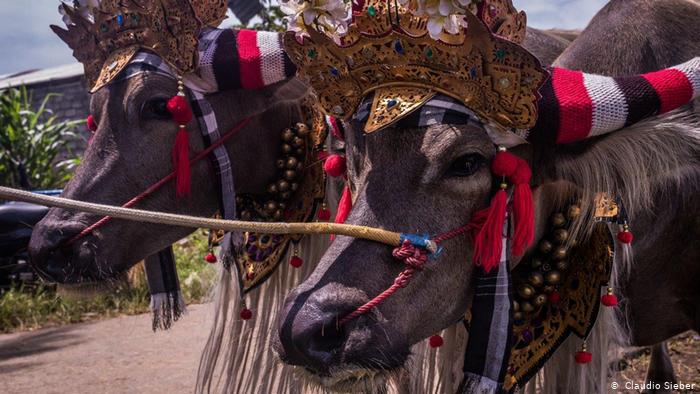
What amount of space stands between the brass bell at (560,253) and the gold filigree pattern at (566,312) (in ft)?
0.31

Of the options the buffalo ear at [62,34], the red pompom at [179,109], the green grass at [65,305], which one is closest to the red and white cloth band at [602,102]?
the red pompom at [179,109]

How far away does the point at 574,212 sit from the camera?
1.97 metres

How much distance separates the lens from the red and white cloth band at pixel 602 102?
1.73 metres

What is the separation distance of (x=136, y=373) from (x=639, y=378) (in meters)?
3.11

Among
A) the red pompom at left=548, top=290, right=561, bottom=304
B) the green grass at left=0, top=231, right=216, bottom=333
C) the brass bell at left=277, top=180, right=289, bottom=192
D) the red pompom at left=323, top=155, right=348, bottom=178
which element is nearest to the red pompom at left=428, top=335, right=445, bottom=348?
the red pompom at left=548, top=290, right=561, bottom=304

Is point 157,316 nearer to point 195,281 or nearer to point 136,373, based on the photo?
point 136,373

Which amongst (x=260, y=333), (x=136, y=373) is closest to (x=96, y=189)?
(x=260, y=333)

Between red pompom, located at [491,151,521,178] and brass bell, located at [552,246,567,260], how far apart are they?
0.41 m

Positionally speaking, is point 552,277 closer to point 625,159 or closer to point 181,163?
point 625,159

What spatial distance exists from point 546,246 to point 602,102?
478 millimetres

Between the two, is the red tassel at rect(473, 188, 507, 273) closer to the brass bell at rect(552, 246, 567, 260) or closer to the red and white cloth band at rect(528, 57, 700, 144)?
the red and white cloth band at rect(528, 57, 700, 144)

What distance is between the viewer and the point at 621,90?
1762mm

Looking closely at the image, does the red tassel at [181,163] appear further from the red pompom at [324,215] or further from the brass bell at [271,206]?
the red pompom at [324,215]

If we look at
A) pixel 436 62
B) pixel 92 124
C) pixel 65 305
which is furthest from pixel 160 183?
pixel 65 305
